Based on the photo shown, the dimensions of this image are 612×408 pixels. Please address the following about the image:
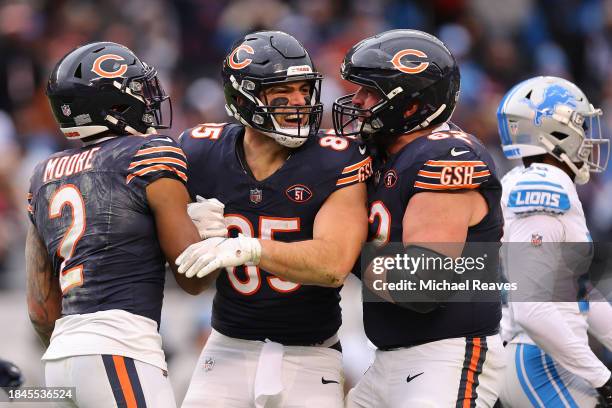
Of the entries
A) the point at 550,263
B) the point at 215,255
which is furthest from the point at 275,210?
the point at 550,263

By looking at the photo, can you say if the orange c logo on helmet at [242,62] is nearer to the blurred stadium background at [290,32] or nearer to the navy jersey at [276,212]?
the navy jersey at [276,212]

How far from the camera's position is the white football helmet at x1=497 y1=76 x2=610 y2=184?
606 centimetres

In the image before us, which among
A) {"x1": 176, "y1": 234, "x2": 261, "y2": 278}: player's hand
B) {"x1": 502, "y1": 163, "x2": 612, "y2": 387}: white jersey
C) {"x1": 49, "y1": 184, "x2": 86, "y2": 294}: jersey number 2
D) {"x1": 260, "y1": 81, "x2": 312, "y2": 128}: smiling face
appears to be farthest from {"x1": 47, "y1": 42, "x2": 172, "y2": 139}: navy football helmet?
{"x1": 502, "y1": 163, "x2": 612, "y2": 387}: white jersey

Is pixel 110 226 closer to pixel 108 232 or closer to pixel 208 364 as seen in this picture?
pixel 108 232

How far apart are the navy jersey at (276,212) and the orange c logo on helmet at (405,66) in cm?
43

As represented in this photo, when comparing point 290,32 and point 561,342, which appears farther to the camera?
point 290,32

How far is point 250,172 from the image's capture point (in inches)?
206

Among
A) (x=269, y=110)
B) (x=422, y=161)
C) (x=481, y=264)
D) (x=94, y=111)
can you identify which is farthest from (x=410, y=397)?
(x=94, y=111)

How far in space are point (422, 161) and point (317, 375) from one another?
1.14m

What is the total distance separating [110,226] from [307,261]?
0.87 metres

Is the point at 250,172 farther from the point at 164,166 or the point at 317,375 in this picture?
the point at 317,375

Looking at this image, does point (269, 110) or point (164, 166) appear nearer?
point (164, 166)

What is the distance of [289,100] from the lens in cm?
520

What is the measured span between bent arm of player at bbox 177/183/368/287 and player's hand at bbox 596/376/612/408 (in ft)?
5.18
